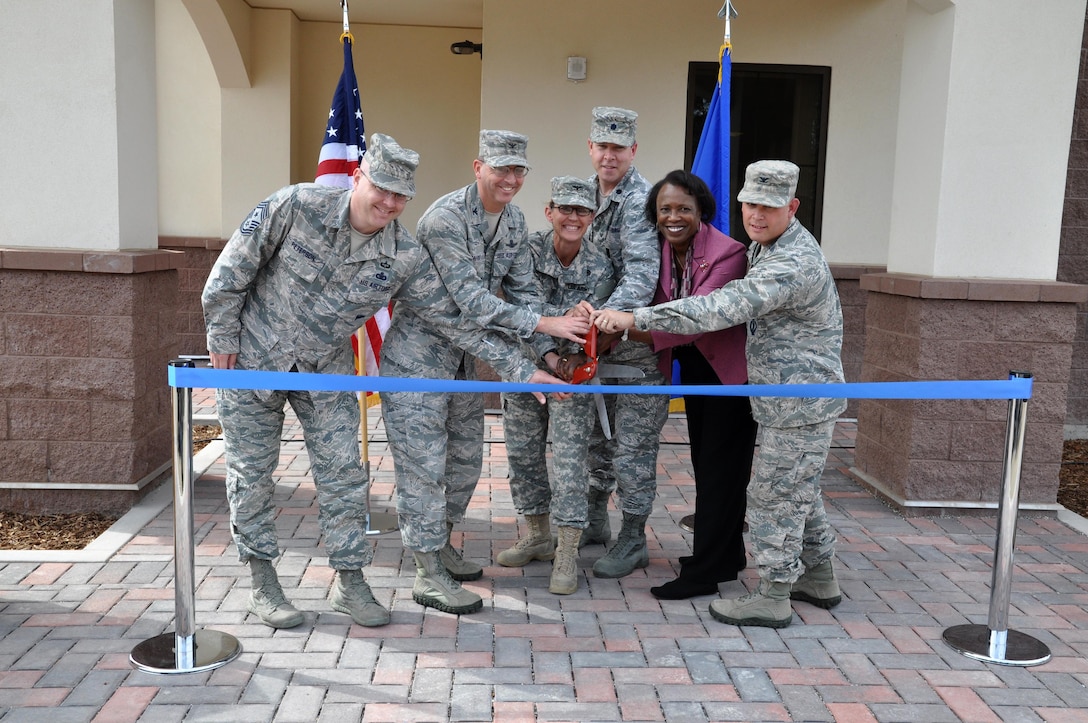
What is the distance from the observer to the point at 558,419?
4230mm

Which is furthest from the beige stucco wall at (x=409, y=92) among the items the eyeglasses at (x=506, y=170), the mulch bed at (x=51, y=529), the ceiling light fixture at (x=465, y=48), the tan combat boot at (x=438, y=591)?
the tan combat boot at (x=438, y=591)

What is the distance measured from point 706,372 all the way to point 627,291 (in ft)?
1.69

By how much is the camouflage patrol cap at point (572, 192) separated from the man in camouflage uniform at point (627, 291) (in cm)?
24

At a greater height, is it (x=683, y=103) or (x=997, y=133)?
(x=683, y=103)

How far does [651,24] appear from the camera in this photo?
25.4 feet

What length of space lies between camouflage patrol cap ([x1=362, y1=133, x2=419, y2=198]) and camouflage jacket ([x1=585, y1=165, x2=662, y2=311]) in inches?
39.5

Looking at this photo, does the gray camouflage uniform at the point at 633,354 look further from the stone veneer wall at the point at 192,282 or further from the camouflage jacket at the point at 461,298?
the stone veneer wall at the point at 192,282

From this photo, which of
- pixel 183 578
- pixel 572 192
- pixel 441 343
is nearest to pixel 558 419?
pixel 441 343

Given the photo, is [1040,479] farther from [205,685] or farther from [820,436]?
[205,685]

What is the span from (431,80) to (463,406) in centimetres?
640

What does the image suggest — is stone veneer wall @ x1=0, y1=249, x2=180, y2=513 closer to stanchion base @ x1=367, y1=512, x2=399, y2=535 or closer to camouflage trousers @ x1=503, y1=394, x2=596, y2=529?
stanchion base @ x1=367, y1=512, x2=399, y2=535

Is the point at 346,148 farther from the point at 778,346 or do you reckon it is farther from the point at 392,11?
the point at 392,11

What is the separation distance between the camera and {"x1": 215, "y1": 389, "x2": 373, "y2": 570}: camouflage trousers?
3770mm

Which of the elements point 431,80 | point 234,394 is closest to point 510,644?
point 234,394
